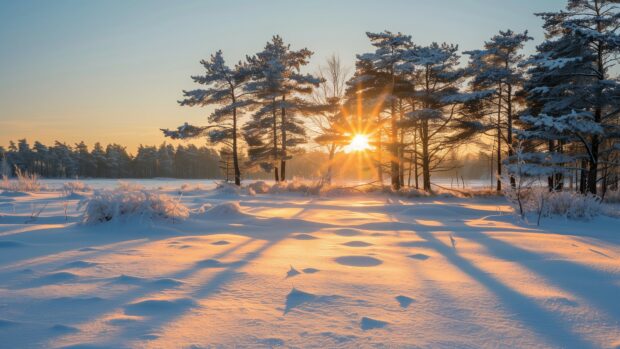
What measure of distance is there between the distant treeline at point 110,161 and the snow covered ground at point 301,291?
64.8 metres

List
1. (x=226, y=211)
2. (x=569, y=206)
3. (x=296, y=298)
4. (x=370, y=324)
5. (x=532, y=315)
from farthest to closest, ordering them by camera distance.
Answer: (x=569, y=206)
(x=226, y=211)
(x=296, y=298)
(x=532, y=315)
(x=370, y=324)

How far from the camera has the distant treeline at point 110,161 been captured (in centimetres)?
6288

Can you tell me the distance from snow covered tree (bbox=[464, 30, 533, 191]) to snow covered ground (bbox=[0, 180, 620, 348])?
13.1m

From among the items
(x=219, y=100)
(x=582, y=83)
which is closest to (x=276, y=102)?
(x=219, y=100)

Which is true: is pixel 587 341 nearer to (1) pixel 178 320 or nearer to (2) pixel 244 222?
(1) pixel 178 320

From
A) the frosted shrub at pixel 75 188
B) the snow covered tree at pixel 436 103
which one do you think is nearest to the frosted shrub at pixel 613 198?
the snow covered tree at pixel 436 103

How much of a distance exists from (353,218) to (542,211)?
3.91 metres

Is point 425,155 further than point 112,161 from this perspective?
No

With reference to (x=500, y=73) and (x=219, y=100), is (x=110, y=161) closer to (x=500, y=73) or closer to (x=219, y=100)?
(x=219, y=100)

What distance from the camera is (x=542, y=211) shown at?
6.77 metres

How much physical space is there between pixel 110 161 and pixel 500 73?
69.2 meters

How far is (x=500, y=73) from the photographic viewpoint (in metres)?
15.1

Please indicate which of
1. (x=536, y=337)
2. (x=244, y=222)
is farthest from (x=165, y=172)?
(x=536, y=337)

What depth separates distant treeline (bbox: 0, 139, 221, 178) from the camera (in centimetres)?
6288
